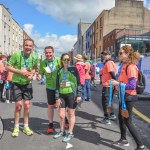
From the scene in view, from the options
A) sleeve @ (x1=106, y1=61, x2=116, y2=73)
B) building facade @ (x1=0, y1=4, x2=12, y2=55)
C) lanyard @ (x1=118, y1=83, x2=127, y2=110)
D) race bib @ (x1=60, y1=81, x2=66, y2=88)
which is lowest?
lanyard @ (x1=118, y1=83, x2=127, y2=110)

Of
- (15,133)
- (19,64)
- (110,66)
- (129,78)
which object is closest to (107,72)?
(110,66)

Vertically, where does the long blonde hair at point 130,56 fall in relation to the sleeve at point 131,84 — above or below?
above

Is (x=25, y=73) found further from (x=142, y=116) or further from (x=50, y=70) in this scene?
(x=142, y=116)

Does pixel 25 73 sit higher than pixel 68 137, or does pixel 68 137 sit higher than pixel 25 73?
pixel 25 73

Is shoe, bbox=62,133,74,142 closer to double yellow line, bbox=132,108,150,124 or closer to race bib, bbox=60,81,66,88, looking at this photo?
race bib, bbox=60,81,66,88

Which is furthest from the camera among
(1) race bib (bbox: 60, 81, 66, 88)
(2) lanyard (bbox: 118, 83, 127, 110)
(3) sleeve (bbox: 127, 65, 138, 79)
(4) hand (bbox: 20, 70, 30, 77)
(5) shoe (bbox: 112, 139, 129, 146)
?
(4) hand (bbox: 20, 70, 30, 77)

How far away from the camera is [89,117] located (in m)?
7.58

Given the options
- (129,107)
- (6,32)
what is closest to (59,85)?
(129,107)

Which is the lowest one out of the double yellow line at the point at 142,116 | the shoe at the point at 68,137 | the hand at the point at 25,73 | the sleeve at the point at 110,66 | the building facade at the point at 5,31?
the shoe at the point at 68,137

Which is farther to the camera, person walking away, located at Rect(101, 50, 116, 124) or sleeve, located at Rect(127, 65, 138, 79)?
person walking away, located at Rect(101, 50, 116, 124)

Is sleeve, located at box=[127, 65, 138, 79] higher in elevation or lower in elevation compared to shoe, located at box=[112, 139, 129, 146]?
higher

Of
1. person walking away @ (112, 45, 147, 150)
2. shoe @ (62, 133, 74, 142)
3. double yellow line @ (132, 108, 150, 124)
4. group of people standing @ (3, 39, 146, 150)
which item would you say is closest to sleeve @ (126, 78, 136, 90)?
person walking away @ (112, 45, 147, 150)

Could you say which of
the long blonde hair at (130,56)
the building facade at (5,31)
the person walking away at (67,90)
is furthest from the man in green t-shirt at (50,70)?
the building facade at (5,31)

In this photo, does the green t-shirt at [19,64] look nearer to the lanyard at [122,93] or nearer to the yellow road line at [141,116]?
the lanyard at [122,93]
